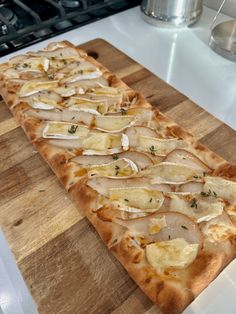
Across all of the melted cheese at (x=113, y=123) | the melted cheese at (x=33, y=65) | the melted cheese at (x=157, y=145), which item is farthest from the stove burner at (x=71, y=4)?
the melted cheese at (x=157, y=145)

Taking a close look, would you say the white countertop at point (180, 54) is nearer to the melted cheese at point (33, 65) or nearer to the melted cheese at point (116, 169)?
the melted cheese at point (33, 65)

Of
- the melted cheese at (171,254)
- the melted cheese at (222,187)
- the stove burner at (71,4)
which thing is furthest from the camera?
the stove burner at (71,4)

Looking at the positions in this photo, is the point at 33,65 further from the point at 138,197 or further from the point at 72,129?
the point at 138,197

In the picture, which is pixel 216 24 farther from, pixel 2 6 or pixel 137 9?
pixel 2 6

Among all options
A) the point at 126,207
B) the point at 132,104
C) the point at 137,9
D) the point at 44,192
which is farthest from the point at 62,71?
the point at 137,9

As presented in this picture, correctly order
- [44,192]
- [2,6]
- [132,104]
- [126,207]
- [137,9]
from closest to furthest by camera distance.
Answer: [126,207] < [44,192] < [132,104] < [2,6] < [137,9]

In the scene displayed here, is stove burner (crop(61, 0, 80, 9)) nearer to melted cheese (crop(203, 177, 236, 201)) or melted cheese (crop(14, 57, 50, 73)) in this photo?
melted cheese (crop(14, 57, 50, 73))
